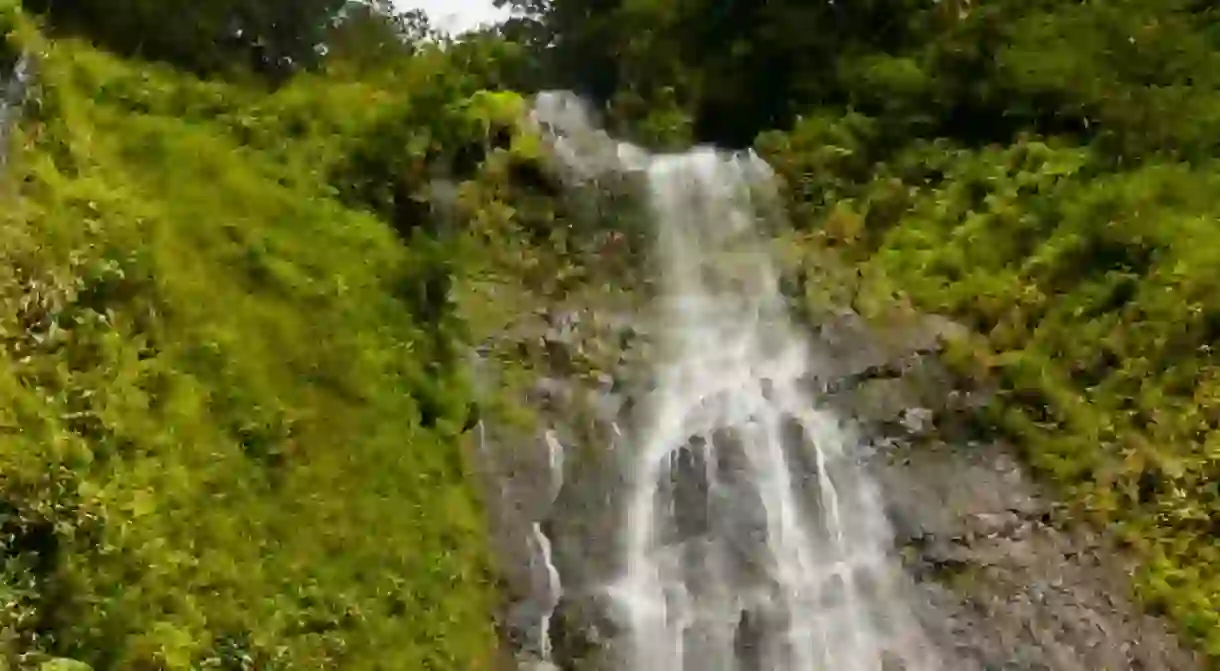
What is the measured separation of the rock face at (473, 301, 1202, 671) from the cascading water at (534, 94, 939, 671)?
0.55 ft

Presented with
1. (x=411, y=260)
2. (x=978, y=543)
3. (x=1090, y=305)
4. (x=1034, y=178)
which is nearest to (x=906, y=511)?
(x=978, y=543)

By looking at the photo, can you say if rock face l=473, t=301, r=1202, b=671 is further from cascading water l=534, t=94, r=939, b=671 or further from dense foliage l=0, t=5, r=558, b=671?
dense foliage l=0, t=5, r=558, b=671

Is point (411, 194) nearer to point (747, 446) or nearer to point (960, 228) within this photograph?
point (747, 446)

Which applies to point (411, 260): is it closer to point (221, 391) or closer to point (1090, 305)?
point (221, 391)

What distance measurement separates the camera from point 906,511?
11.0 m

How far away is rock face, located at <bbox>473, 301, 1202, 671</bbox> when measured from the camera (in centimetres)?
993

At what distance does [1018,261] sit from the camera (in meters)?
13.4

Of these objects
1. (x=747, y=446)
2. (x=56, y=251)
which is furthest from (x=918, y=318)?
(x=56, y=251)

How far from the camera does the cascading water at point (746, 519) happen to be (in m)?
10.1

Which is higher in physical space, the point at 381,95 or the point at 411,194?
the point at 381,95

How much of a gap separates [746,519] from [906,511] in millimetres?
1459

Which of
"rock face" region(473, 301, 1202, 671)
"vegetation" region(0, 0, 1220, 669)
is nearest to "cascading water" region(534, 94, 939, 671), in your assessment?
"rock face" region(473, 301, 1202, 671)

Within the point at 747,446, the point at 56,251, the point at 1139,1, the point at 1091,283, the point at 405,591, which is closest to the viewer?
the point at 56,251

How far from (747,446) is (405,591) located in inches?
146
